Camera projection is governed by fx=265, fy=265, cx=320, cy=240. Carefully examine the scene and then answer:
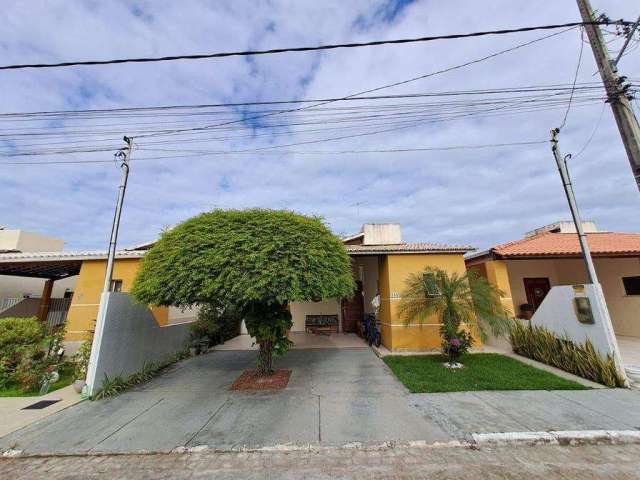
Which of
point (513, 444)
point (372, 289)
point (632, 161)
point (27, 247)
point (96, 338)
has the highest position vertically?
point (27, 247)

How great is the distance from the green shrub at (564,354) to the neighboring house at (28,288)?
59.5 ft

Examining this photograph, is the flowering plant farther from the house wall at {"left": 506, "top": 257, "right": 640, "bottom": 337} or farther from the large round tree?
the house wall at {"left": 506, "top": 257, "right": 640, "bottom": 337}

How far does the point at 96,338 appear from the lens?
6.17m

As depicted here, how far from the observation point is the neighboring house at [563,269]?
364 inches

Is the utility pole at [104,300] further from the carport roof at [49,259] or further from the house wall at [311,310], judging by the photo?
the house wall at [311,310]

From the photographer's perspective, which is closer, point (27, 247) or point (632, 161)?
point (632, 161)

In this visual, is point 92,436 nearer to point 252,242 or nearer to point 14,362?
point 252,242

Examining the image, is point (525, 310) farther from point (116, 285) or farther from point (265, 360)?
point (116, 285)

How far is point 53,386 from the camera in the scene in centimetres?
686

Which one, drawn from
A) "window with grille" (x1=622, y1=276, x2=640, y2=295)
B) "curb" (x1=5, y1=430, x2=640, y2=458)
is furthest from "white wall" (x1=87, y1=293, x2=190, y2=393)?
"window with grille" (x1=622, y1=276, x2=640, y2=295)

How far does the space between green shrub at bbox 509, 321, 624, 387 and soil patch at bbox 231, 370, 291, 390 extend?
713 cm

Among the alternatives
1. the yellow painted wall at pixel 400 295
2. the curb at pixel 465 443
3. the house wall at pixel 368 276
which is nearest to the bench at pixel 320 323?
the house wall at pixel 368 276

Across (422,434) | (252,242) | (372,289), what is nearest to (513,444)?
(422,434)

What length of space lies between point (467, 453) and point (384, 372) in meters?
3.65
